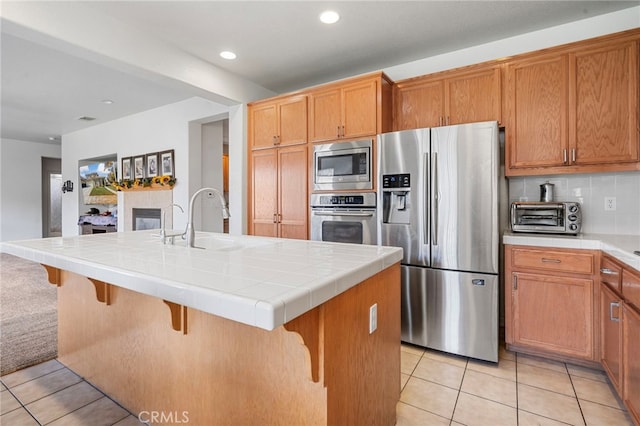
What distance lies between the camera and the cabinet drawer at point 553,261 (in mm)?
2131

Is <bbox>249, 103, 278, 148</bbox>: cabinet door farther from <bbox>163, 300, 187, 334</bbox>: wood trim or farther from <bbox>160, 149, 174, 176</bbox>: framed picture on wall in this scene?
<bbox>163, 300, 187, 334</bbox>: wood trim

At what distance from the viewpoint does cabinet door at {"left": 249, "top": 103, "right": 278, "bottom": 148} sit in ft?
11.7

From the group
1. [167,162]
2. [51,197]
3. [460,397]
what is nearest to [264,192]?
[167,162]

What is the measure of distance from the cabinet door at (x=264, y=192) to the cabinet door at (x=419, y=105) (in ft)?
4.60

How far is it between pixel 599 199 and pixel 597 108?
0.72m

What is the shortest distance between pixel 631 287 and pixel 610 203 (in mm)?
1232

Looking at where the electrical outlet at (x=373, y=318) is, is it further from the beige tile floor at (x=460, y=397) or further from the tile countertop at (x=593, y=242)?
the tile countertop at (x=593, y=242)

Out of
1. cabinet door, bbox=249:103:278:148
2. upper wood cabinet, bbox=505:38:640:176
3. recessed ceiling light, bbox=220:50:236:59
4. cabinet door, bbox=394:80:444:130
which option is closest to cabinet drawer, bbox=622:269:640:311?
upper wood cabinet, bbox=505:38:640:176

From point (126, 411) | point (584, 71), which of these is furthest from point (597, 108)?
point (126, 411)

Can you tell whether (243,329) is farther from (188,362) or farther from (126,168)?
(126,168)

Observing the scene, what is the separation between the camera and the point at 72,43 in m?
2.27

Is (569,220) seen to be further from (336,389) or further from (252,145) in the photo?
(252,145)

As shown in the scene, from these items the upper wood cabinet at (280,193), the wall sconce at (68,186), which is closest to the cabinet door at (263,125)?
the upper wood cabinet at (280,193)

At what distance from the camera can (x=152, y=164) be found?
5.08 m
